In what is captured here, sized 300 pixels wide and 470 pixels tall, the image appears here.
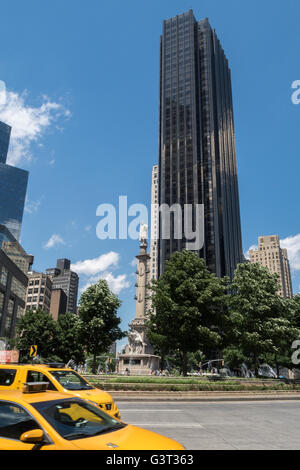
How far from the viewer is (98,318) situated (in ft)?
125

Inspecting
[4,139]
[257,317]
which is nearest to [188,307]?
[257,317]

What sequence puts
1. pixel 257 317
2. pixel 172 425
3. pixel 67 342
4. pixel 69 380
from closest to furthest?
pixel 69 380, pixel 172 425, pixel 257 317, pixel 67 342

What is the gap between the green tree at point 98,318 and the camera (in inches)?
1518

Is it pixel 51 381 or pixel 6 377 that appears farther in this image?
pixel 51 381

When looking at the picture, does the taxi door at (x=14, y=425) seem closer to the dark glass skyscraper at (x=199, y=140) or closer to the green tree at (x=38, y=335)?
the green tree at (x=38, y=335)

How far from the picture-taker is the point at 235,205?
139 meters

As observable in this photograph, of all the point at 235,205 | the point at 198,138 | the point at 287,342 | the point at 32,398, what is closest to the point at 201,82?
the point at 198,138

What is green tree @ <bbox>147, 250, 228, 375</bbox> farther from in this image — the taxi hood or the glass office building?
the glass office building

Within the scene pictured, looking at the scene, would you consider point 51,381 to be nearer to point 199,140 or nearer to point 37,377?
point 37,377

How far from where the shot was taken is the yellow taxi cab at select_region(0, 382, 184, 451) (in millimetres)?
4234

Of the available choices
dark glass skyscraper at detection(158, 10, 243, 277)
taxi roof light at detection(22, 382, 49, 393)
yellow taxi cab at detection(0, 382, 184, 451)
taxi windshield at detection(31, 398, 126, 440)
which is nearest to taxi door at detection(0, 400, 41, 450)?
yellow taxi cab at detection(0, 382, 184, 451)

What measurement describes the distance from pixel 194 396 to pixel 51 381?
49.0 feet

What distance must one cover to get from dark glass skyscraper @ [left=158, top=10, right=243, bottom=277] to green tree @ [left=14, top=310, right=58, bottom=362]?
67.8m

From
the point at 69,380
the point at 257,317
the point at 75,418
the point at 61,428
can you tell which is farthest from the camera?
the point at 257,317
